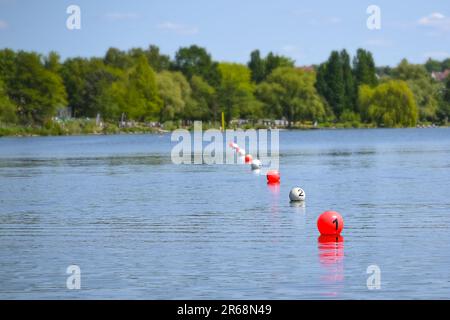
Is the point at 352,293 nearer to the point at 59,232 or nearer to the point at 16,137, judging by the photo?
the point at 59,232

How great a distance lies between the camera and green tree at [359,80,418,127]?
186 m

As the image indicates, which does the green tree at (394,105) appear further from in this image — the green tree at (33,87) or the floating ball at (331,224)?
the floating ball at (331,224)

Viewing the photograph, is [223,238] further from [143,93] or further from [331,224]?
[143,93]

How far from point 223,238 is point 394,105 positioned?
164625 mm

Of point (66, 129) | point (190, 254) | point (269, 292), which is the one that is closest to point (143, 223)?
point (190, 254)

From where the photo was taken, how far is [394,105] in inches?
7490

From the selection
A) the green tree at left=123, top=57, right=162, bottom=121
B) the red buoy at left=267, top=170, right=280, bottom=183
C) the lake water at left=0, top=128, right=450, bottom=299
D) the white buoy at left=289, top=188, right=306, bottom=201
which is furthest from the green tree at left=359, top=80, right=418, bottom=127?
the white buoy at left=289, top=188, right=306, bottom=201

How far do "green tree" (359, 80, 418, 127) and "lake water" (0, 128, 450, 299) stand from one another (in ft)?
438

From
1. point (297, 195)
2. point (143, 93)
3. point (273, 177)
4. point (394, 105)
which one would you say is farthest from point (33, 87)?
point (297, 195)

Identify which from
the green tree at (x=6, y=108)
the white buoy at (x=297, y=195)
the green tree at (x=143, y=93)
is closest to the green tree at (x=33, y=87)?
the green tree at (x=6, y=108)

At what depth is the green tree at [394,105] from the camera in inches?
7328

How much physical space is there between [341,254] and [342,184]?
23.7 m
